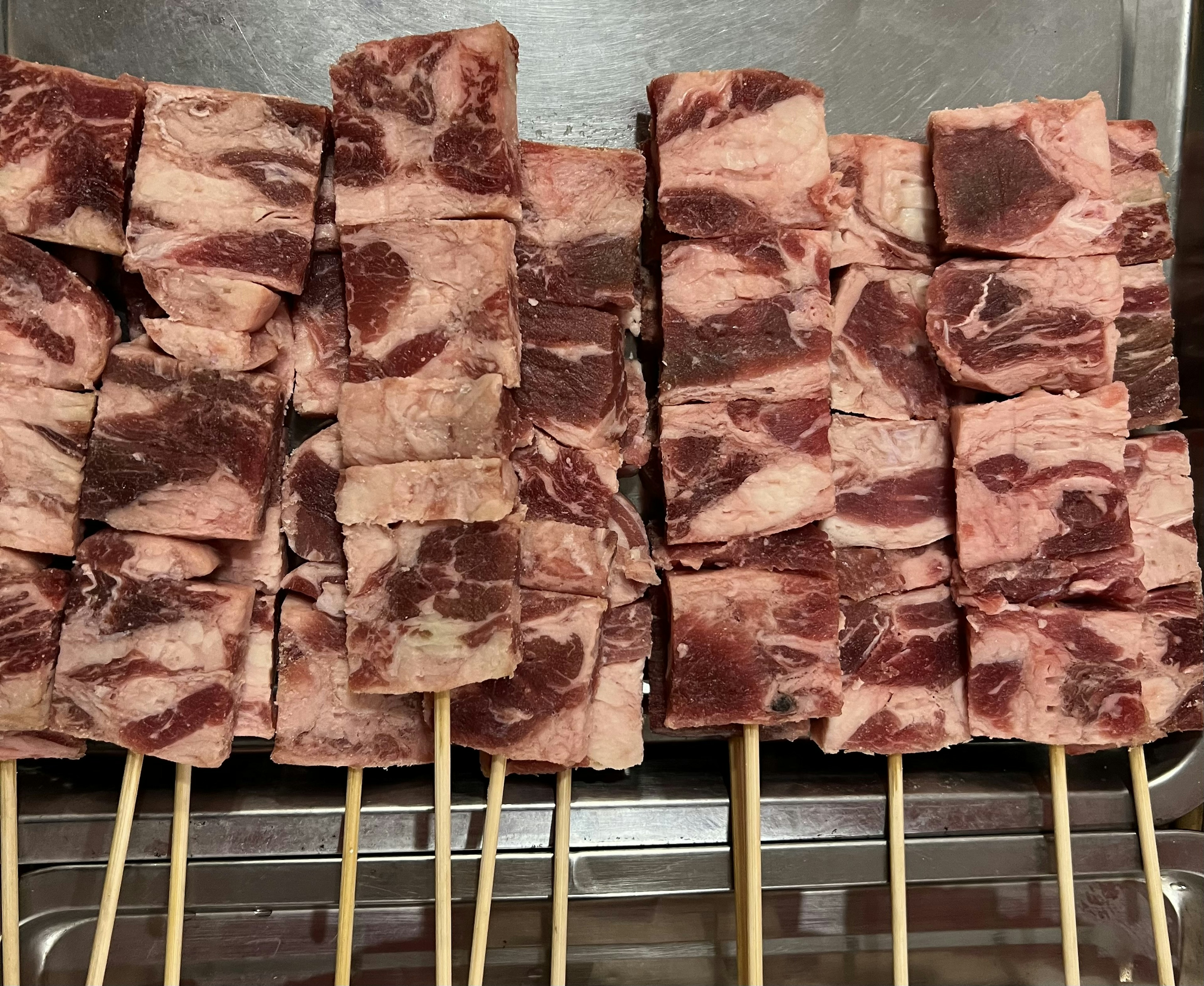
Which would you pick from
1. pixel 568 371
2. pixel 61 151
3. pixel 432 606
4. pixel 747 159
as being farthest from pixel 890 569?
pixel 61 151

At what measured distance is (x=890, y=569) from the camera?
10.4 feet

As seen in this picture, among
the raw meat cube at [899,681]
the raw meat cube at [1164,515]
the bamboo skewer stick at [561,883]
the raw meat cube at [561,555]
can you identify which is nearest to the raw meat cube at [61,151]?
the raw meat cube at [561,555]

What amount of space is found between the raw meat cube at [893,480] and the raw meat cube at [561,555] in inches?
35.0

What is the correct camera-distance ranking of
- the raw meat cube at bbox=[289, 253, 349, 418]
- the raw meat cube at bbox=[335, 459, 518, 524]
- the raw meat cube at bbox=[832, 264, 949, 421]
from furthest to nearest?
1. the raw meat cube at bbox=[832, 264, 949, 421]
2. the raw meat cube at bbox=[289, 253, 349, 418]
3. the raw meat cube at bbox=[335, 459, 518, 524]

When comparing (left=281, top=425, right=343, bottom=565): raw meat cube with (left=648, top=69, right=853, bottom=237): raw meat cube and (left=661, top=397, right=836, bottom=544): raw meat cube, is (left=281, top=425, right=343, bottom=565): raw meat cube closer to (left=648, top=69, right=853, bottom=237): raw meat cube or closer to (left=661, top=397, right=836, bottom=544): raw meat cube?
(left=661, top=397, right=836, bottom=544): raw meat cube

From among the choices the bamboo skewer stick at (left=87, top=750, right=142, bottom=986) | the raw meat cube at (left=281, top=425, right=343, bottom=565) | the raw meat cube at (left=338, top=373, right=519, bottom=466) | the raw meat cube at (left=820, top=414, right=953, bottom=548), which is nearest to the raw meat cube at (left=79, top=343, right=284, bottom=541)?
the raw meat cube at (left=281, top=425, right=343, bottom=565)

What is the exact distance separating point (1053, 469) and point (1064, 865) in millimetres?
1433

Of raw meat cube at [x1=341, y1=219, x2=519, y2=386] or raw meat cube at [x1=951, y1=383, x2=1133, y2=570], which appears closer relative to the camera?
raw meat cube at [x1=341, y1=219, x2=519, y2=386]

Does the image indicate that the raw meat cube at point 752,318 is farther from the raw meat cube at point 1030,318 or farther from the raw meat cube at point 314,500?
the raw meat cube at point 314,500

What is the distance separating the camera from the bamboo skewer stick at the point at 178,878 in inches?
111

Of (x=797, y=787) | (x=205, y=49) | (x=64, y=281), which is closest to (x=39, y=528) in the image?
(x=64, y=281)

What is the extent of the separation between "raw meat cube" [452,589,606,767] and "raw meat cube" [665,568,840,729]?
0.34 meters

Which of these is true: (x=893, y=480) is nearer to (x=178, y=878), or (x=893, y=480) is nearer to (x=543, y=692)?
(x=543, y=692)

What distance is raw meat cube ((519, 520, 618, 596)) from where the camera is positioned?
291 centimetres
